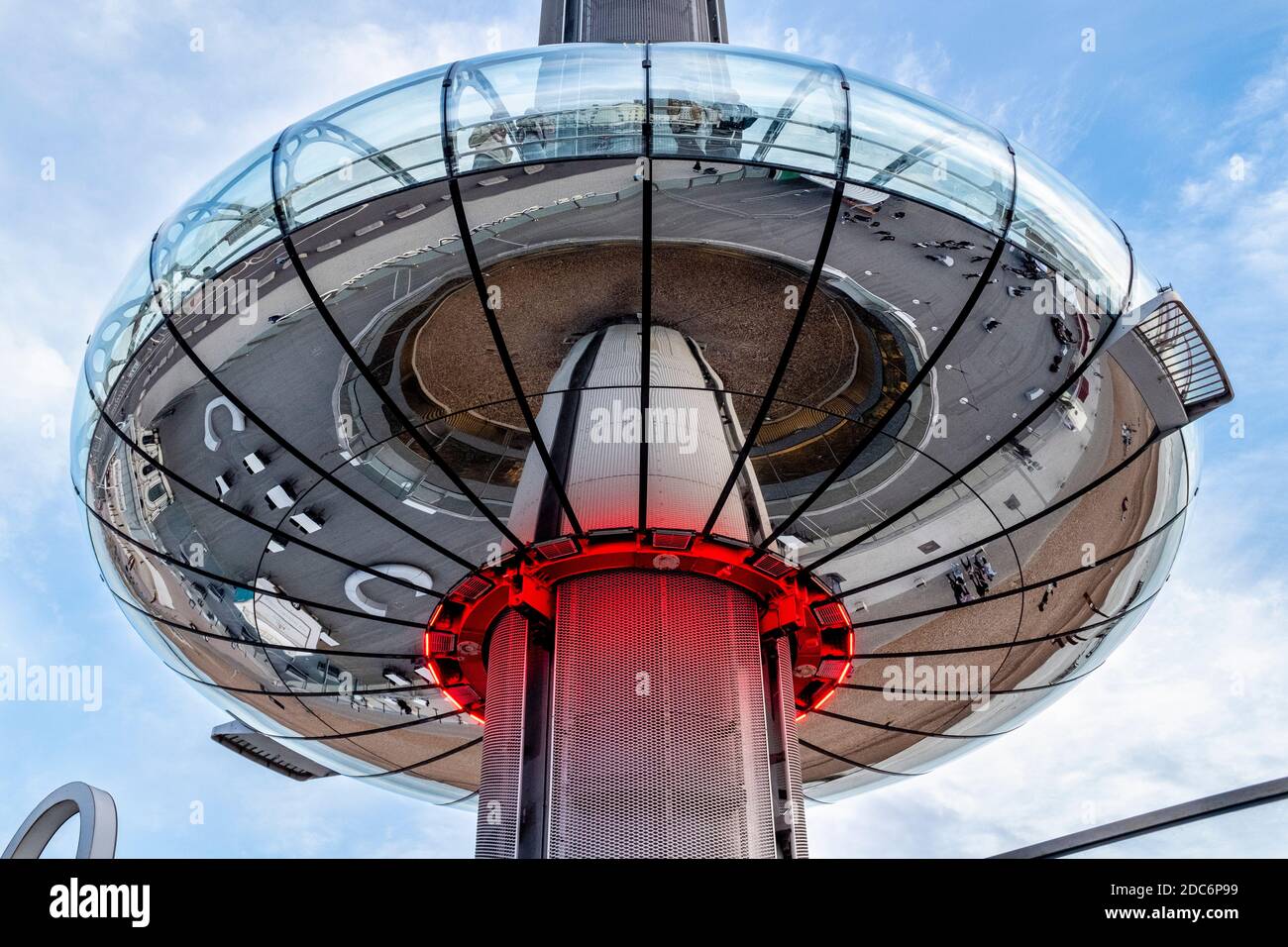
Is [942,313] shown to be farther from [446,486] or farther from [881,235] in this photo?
[446,486]

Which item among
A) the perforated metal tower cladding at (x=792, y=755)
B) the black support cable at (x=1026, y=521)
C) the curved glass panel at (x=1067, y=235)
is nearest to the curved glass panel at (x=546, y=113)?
the curved glass panel at (x=1067, y=235)

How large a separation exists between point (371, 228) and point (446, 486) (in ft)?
16.9

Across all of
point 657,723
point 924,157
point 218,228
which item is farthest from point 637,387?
point 218,228

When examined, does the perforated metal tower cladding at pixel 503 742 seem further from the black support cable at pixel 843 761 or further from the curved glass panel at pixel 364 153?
the black support cable at pixel 843 761

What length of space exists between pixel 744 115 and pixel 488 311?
3.07 meters

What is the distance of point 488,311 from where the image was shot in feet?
40.0

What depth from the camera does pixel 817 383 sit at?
16.5 meters

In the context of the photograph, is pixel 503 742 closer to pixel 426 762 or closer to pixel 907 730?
pixel 426 762

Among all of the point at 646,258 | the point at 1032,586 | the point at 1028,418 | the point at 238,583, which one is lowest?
the point at 1032,586

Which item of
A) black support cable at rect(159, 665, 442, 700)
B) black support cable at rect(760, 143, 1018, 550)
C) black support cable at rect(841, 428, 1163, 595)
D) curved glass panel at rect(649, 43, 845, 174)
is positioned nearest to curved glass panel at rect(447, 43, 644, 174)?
curved glass panel at rect(649, 43, 845, 174)

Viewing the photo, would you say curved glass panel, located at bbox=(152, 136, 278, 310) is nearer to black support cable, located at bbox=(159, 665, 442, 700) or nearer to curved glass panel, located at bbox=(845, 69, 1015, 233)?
curved glass panel, located at bbox=(845, 69, 1015, 233)

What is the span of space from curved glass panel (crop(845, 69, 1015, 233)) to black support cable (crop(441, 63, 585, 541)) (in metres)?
3.67

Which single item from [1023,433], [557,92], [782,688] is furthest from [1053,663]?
[557,92]

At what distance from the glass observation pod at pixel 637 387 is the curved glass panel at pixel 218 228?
0.04 m
